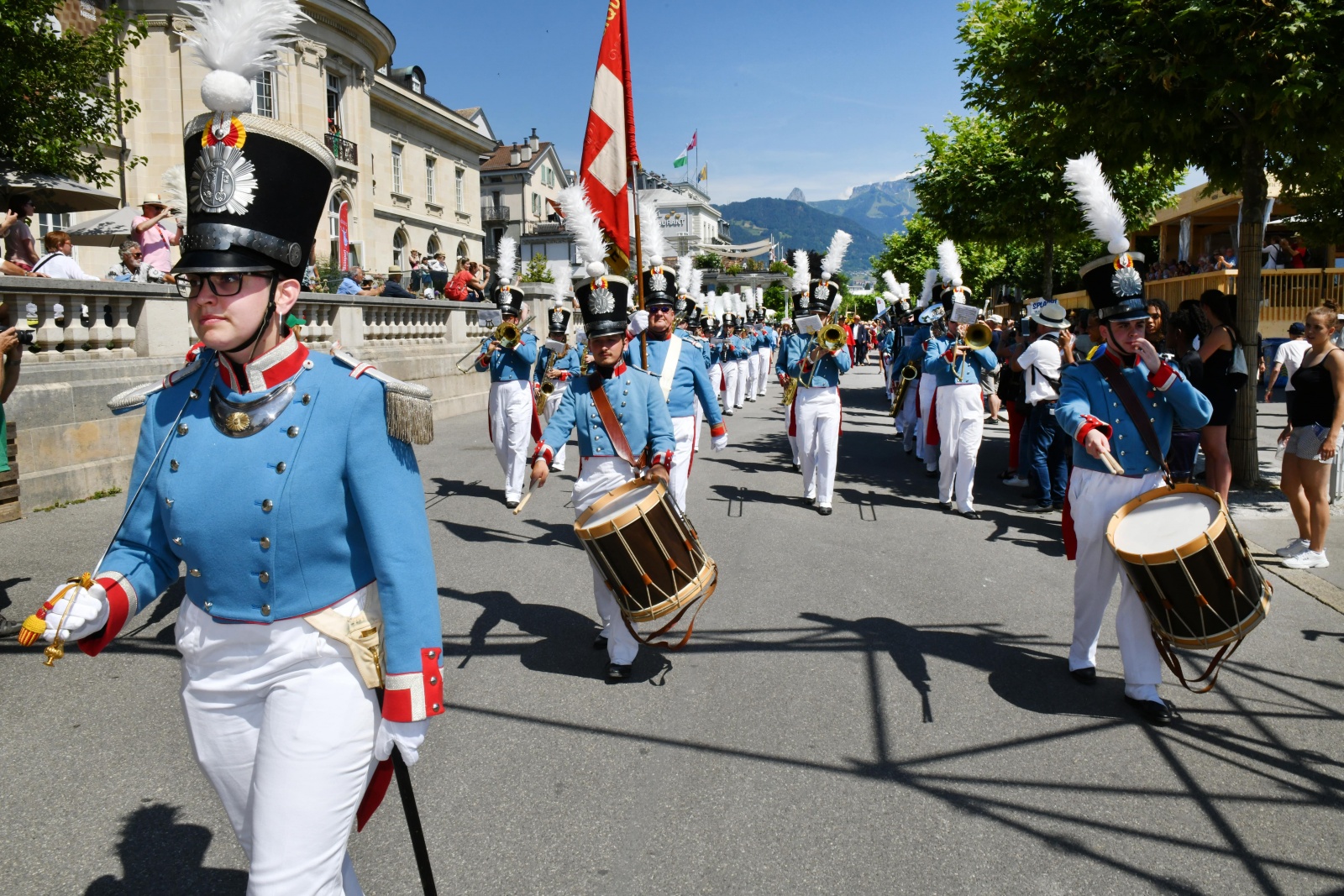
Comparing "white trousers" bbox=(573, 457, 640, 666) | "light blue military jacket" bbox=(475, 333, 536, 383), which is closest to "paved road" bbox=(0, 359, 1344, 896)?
"white trousers" bbox=(573, 457, 640, 666)

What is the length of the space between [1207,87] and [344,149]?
30487mm

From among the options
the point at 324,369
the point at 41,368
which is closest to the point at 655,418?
the point at 324,369

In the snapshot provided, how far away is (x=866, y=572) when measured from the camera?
7.53 metres

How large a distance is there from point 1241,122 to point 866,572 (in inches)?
266

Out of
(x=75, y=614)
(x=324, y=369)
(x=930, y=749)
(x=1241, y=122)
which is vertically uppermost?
(x=1241, y=122)

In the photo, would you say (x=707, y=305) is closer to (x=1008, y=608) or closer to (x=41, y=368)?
(x=41, y=368)

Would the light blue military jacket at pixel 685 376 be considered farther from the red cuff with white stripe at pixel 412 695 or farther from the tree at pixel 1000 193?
the tree at pixel 1000 193

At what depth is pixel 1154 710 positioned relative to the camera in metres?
4.65

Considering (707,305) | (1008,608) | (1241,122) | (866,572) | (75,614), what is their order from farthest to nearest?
(707,305) → (1241,122) → (866,572) → (1008,608) → (75,614)

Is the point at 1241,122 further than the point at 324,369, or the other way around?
the point at 1241,122

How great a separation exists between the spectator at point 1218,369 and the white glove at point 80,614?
26.0 ft

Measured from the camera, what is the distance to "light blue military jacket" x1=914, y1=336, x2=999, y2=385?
10227 millimetres

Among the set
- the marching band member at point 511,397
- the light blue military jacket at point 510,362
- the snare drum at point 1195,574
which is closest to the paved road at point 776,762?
the snare drum at point 1195,574

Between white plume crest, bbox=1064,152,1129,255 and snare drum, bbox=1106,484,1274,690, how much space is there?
138 cm
